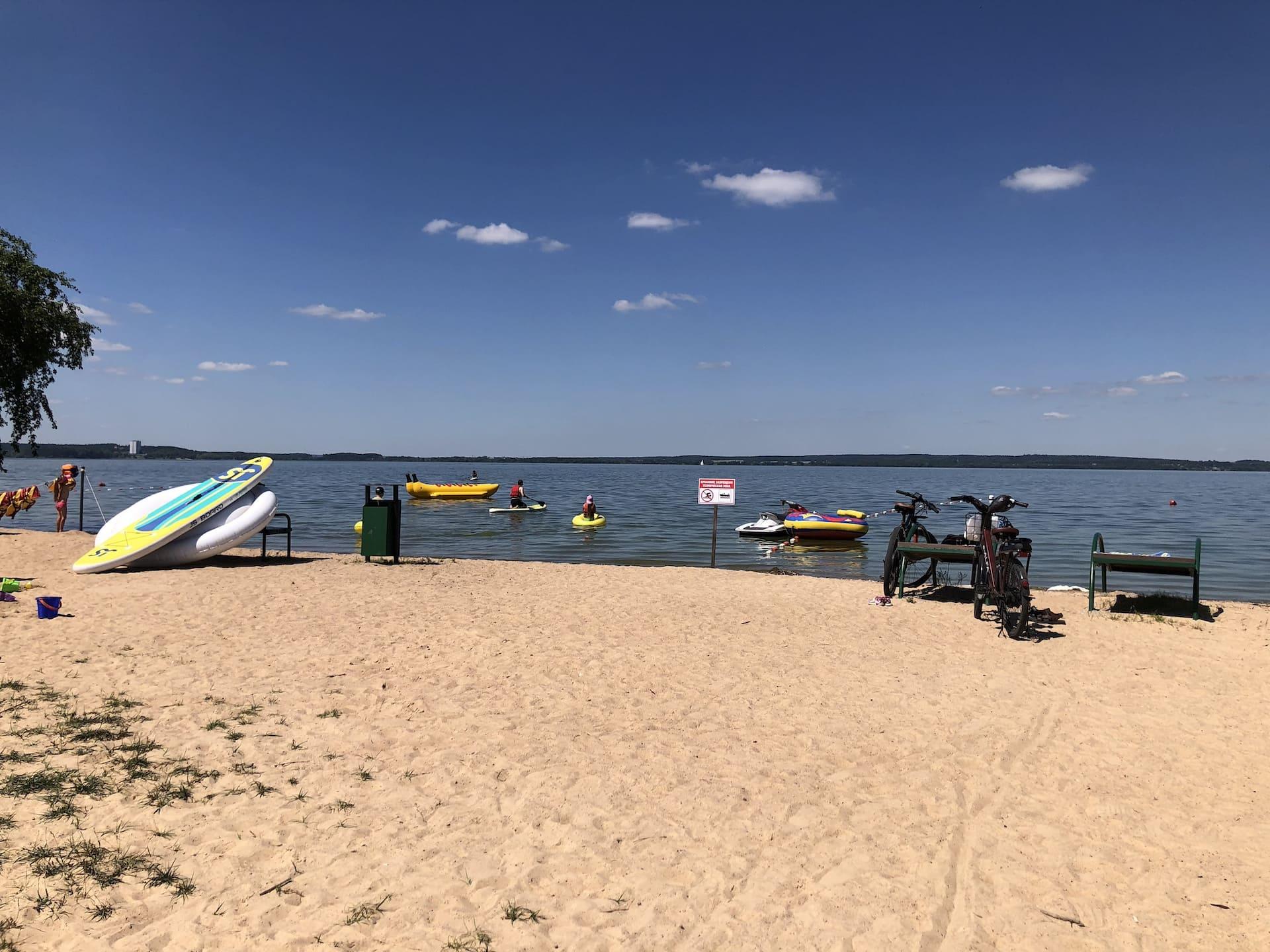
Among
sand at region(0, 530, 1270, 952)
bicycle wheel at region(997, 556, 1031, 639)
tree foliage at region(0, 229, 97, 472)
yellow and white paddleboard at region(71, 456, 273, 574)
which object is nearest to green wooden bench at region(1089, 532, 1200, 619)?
sand at region(0, 530, 1270, 952)

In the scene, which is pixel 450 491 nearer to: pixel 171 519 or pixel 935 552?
pixel 171 519

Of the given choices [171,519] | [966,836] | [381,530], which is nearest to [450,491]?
[381,530]

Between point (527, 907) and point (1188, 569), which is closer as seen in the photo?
point (527, 907)

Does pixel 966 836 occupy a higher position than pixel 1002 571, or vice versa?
pixel 1002 571

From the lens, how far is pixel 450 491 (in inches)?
1732

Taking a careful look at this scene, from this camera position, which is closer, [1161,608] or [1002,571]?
[1002,571]

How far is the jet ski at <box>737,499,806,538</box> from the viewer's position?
87.2ft

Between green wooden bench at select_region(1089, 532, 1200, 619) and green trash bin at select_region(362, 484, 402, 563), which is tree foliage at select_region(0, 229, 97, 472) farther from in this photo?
green wooden bench at select_region(1089, 532, 1200, 619)

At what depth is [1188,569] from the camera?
35.8ft

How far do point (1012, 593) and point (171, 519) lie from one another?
1419 centimetres

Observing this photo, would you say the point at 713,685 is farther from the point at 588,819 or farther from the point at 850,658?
the point at 588,819

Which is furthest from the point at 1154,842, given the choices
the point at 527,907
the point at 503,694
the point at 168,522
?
the point at 168,522

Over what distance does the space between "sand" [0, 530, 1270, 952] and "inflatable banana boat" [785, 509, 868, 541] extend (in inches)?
626

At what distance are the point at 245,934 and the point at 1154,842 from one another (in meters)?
4.76
